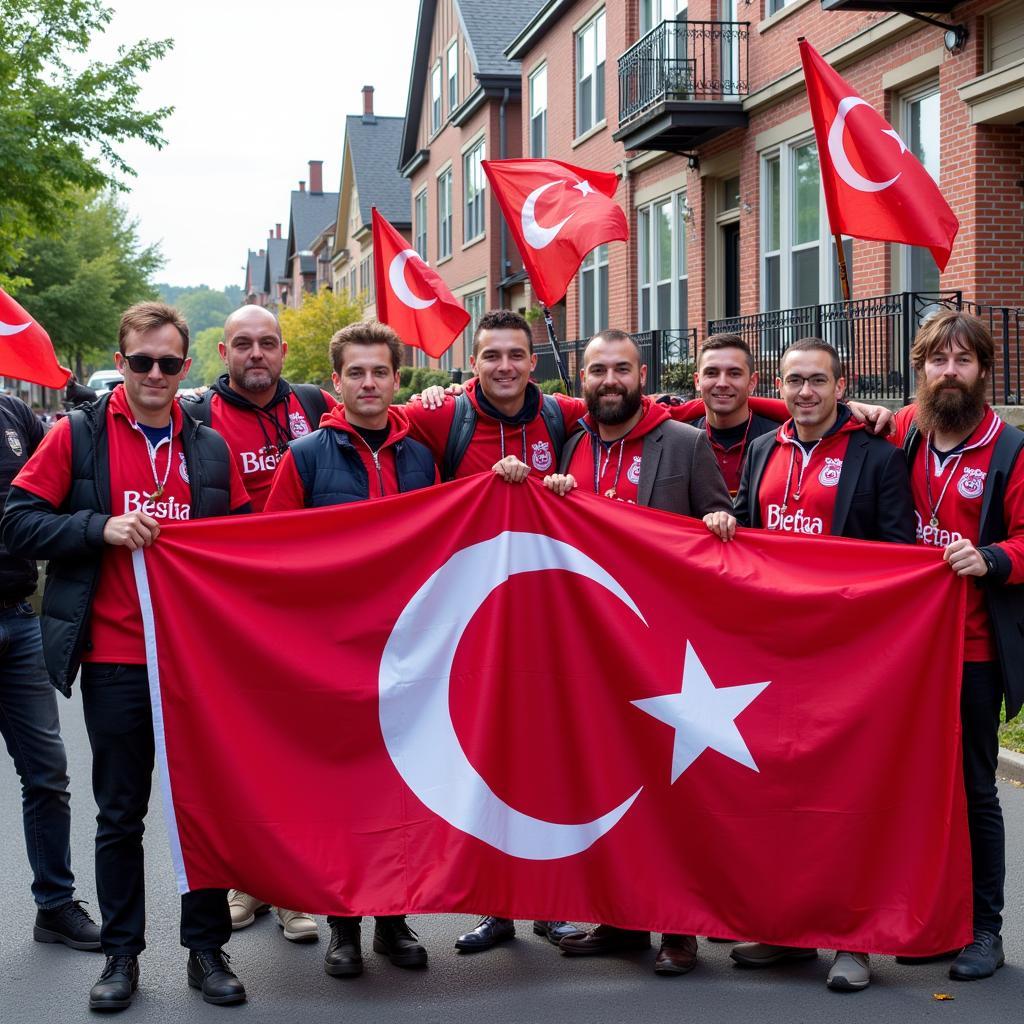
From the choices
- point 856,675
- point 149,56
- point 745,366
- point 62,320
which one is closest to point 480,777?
point 856,675

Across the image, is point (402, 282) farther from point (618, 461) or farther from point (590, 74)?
point (590, 74)

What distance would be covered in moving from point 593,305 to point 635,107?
599 cm

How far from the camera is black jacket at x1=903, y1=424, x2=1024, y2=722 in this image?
506 cm

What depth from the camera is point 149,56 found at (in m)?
22.0

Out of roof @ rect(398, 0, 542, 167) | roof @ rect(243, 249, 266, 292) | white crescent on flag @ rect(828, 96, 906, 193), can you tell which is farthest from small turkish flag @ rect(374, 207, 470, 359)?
roof @ rect(243, 249, 266, 292)

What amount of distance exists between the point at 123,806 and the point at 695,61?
53.8 feet

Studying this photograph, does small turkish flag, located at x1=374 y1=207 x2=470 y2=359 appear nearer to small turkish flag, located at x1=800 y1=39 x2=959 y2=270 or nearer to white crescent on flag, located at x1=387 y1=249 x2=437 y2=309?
white crescent on flag, located at x1=387 y1=249 x2=437 y2=309

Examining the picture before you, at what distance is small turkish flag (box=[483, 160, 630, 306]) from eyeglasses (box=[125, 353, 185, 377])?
3896 mm

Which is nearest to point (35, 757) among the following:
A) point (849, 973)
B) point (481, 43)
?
point (849, 973)

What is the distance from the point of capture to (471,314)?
35625mm

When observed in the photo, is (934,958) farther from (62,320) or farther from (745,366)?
(62,320)

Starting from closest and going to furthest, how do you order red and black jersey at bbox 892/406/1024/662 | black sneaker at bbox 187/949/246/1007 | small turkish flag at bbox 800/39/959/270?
black sneaker at bbox 187/949/246/1007 < red and black jersey at bbox 892/406/1024/662 < small turkish flag at bbox 800/39/959/270

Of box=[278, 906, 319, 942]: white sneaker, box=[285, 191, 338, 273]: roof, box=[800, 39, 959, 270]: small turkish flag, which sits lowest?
box=[278, 906, 319, 942]: white sneaker

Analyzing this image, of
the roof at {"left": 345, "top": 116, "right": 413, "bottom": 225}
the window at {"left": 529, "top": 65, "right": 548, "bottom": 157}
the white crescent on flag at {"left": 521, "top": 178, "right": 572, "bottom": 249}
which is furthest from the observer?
the roof at {"left": 345, "top": 116, "right": 413, "bottom": 225}
